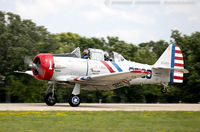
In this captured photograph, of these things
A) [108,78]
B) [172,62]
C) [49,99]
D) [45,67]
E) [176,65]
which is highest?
[172,62]

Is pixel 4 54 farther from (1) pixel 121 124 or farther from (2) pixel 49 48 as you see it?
(1) pixel 121 124

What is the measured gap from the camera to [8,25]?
3117 cm

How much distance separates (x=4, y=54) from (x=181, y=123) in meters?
24.4

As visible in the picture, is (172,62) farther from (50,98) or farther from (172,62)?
(50,98)

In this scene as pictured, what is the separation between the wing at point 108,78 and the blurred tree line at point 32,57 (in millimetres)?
12965

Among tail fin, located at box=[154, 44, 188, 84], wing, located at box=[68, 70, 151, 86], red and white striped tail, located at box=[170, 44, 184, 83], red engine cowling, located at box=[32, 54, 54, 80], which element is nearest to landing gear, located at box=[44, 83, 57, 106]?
red engine cowling, located at box=[32, 54, 54, 80]

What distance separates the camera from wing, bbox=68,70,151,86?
15.5m

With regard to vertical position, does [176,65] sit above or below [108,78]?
above

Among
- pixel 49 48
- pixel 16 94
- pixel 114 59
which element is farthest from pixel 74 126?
pixel 49 48

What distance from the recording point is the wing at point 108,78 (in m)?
15.5

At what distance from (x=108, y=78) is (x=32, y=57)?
45.0 ft

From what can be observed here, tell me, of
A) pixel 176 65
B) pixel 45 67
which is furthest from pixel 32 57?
pixel 176 65

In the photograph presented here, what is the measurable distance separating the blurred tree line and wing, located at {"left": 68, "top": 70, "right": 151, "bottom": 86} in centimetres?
1297

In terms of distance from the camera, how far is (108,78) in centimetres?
1636
